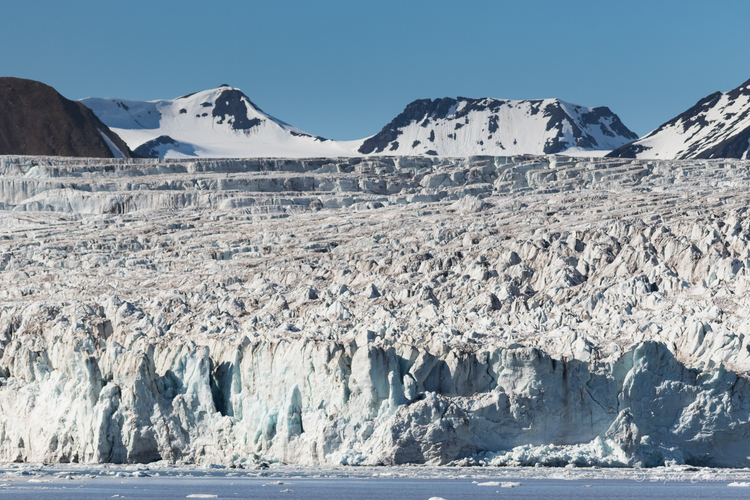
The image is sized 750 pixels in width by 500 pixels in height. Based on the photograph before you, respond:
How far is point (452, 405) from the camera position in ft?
130

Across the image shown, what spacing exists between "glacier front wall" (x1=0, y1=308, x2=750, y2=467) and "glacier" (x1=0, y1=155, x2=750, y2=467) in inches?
3.0

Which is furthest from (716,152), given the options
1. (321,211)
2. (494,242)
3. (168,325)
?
(168,325)

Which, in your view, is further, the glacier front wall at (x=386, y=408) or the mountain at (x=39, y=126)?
the mountain at (x=39, y=126)

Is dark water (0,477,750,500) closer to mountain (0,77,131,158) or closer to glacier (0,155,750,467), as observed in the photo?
glacier (0,155,750,467)

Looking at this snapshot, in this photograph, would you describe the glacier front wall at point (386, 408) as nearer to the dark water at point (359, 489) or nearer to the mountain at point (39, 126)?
the dark water at point (359, 489)

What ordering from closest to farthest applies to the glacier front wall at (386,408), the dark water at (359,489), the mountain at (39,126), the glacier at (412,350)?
the dark water at (359,489)
the glacier front wall at (386,408)
the glacier at (412,350)
the mountain at (39,126)

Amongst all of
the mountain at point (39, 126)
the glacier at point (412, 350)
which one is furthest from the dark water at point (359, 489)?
the mountain at point (39, 126)

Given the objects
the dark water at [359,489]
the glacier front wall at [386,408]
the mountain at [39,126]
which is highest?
the mountain at [39,126]

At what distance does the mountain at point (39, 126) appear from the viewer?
623 ft

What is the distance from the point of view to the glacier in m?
40.0

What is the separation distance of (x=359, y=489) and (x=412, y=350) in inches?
279

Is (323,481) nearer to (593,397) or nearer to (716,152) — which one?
(593,397)

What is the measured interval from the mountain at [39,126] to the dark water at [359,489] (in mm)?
160931

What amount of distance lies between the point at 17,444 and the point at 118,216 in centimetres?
5690
